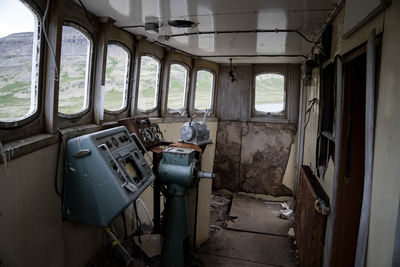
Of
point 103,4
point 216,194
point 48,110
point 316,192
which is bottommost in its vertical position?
point 216,194

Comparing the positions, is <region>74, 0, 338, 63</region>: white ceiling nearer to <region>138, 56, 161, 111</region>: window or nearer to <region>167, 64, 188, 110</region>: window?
<region>138, 56, 161, 111</region>: window

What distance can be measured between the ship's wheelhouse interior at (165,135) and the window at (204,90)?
0.84 m

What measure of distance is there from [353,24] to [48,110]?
2.30 metres

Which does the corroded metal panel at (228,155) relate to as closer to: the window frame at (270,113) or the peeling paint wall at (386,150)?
the window frame at (270,113)

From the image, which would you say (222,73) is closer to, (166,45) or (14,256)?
(166,45)

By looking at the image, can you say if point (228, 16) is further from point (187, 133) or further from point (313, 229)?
point (313, 229)

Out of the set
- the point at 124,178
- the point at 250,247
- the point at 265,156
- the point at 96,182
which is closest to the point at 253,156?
the point at 265,156

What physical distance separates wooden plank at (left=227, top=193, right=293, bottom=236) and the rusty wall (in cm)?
33

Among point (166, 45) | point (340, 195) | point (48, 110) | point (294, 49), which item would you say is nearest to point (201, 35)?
point (166, 45)

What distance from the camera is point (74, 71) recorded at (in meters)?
Answer: 2.88

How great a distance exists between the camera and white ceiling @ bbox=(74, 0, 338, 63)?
2562 millimetres

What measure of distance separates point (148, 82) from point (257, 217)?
2976 millimetres

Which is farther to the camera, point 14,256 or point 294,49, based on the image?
point 294,49

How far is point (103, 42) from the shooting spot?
10.3 ft
